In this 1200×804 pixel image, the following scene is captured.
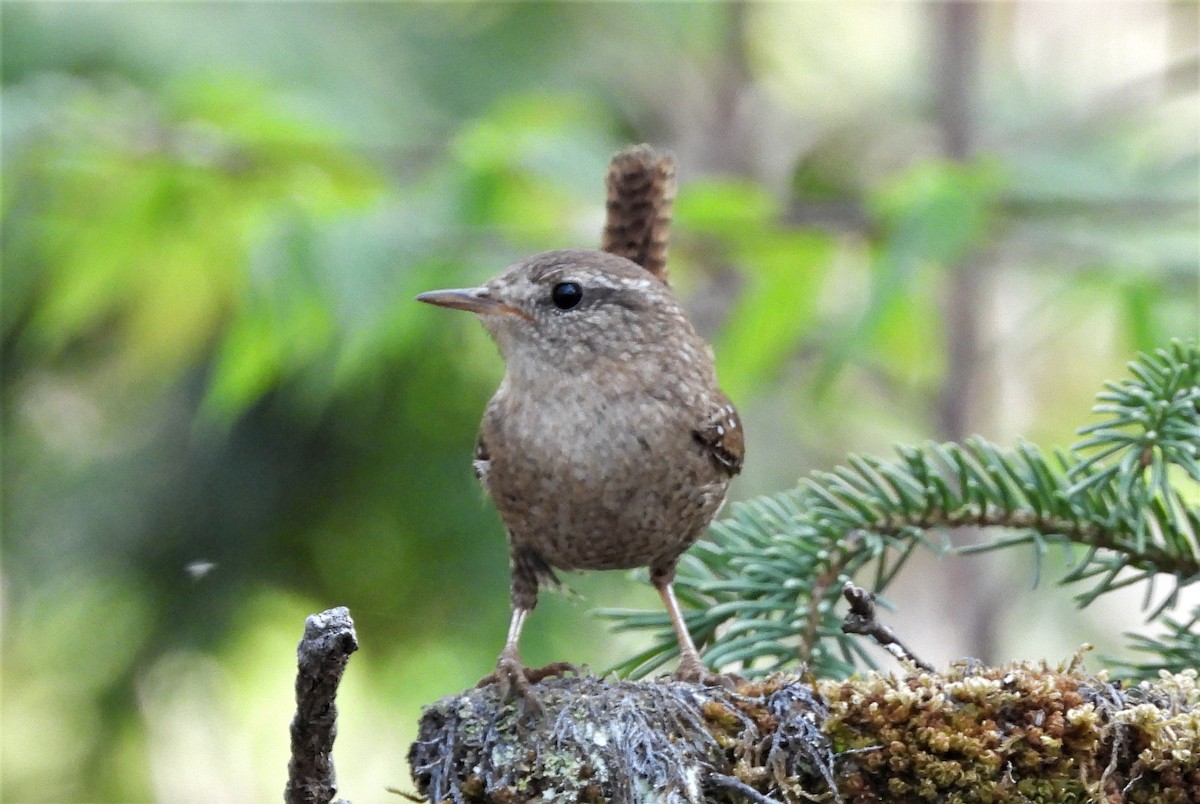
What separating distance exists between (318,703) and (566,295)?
1077 millimetres

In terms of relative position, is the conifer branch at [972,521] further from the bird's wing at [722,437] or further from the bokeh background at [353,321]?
the bokeh background at [353,321]

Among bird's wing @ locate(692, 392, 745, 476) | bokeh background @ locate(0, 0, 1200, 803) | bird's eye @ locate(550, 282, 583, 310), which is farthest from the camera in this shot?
bokeh background @ locate(0, 0, 1200, 803)

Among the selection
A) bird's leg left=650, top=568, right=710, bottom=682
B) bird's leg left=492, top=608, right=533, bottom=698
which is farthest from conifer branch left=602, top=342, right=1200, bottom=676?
bird's leg left=492, top=608, right=533, bottom=698

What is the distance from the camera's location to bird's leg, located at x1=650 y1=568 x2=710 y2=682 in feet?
5.57

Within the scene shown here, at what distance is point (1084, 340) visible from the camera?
586 cm

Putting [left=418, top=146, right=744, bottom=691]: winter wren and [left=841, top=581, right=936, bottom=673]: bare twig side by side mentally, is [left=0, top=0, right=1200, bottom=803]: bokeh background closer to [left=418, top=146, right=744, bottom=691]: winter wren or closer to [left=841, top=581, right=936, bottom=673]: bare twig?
[left=418, top=146, right=744, bottom=691]: winter wren

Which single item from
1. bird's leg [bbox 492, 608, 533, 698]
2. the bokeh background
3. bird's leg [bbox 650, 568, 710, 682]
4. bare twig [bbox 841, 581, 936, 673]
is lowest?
bare twig [bbox 841, 581, 936, 673]

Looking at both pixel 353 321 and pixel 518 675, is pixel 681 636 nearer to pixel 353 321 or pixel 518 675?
pixel 518 675

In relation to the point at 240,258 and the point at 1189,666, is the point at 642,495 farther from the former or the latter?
the point at 240,258

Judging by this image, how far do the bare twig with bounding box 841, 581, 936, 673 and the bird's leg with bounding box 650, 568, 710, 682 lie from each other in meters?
0.31

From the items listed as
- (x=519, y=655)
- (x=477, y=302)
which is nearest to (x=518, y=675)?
(x=519, y=655)

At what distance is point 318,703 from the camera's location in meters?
1.09

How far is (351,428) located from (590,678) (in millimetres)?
2320

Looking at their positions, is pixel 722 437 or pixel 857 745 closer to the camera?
pixel 857 745
